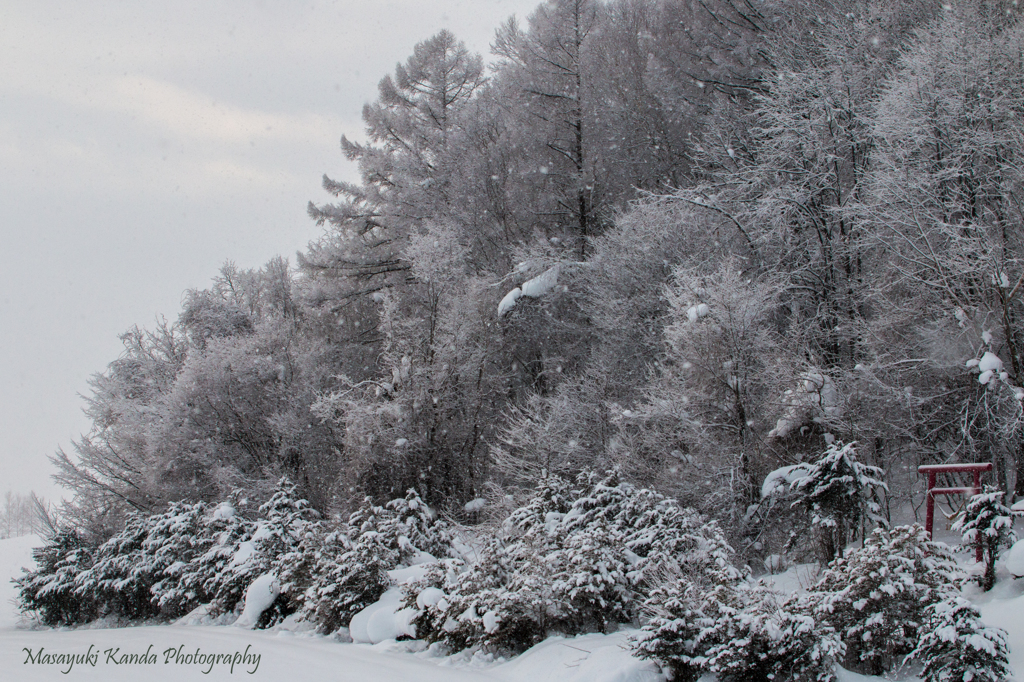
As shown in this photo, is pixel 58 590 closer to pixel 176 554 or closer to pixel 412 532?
pixel 176 554

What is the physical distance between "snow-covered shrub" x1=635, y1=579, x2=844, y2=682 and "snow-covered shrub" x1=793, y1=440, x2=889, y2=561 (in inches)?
93.3

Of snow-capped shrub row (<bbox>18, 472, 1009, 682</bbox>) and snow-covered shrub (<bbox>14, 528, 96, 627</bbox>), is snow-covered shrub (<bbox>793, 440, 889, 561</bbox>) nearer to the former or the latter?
snow-capped shrub row (<bbox>18, 472, 1009, 682</bbox>)

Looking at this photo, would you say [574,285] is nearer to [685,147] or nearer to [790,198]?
[685,147]

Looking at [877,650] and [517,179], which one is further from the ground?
[517,179]

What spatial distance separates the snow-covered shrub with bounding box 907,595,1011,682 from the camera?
184 inches

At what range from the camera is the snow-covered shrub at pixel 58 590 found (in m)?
15.1

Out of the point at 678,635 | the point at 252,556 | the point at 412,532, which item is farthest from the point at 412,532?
the point at 678,635

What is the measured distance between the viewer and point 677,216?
15906mm

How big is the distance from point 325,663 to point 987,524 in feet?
19.8

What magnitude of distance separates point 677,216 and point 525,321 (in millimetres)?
5379

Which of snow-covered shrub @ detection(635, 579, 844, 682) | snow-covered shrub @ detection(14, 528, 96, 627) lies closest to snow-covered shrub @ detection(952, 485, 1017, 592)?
snow-covered shrub @ detection(635, 579, 844, 682)

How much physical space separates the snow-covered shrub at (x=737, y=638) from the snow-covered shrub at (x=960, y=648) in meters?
0.57

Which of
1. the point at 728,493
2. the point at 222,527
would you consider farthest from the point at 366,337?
the point at 728,493

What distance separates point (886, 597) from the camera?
5473 mm
